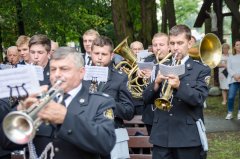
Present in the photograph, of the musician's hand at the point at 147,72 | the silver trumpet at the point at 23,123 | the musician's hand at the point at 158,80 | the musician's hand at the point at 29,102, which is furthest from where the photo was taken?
the musician's hand at the point at 147,72

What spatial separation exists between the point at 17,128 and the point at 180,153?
2634 mm

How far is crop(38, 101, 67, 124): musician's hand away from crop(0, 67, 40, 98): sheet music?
27 centimetres

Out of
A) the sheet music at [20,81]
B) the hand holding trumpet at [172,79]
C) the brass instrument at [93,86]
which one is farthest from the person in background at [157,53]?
the sheet music at [20,81]

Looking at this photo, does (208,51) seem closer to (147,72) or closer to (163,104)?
(147,72)

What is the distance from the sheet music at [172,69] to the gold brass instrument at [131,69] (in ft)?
8.39

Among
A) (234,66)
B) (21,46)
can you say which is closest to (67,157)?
(21,46)

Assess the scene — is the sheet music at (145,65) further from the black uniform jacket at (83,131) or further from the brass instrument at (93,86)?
the black uniform jacket at (83,131)

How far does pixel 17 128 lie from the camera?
3064mm

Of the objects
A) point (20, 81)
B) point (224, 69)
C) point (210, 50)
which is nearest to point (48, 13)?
point (224, 69)

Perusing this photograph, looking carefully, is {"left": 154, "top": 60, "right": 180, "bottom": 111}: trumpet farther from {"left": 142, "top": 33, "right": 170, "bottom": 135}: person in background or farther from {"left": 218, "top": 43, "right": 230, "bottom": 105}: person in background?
{"left": 218, "top": 43, "right": 230, "bottom": 105}: person in background

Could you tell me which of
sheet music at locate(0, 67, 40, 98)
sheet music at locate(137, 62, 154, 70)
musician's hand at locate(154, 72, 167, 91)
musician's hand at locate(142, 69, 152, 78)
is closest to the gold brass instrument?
musician's hand at locate(142, 69, 152, 78)

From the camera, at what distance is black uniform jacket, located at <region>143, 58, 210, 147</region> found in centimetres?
531

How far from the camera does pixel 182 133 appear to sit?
534 cm

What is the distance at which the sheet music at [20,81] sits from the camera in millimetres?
3439
